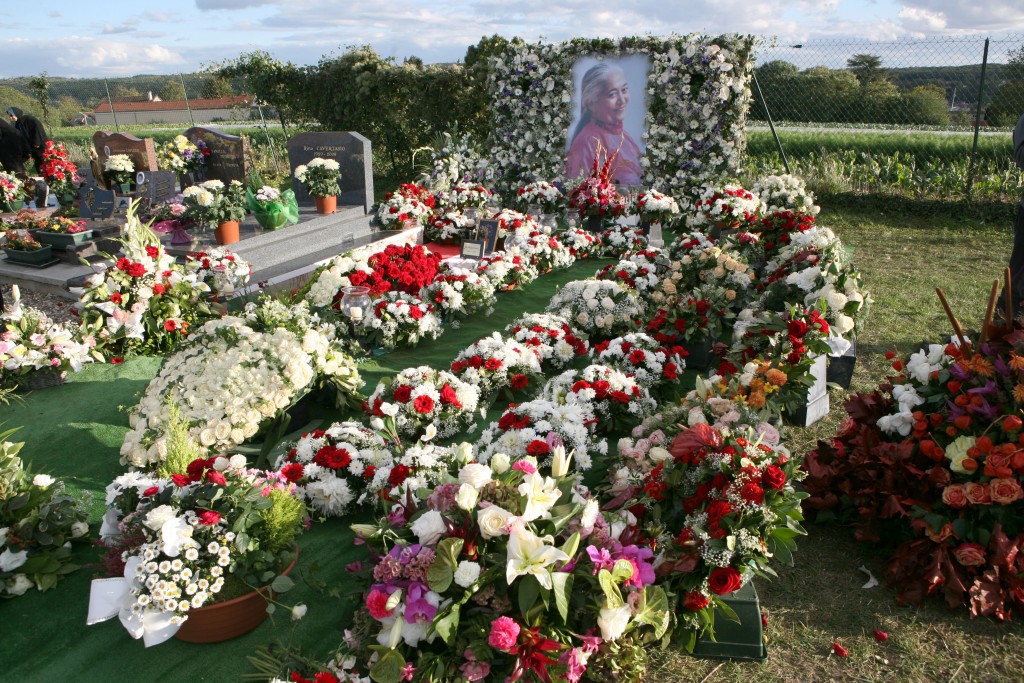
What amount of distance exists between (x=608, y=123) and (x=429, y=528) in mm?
11379

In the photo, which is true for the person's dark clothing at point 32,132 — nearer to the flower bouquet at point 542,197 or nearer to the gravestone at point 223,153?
the gravestone at point 223,153

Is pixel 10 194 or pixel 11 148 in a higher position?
pixel 11 148

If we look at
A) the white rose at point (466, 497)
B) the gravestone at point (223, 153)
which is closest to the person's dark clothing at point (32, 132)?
the gravestone at point (223, 153)

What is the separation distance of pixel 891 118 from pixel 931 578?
15.5 meters

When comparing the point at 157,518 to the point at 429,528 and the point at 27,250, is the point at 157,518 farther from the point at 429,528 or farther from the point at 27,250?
the point at 27,250

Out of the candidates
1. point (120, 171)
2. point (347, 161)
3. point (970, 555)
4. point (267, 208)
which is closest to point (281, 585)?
point (970, 555)

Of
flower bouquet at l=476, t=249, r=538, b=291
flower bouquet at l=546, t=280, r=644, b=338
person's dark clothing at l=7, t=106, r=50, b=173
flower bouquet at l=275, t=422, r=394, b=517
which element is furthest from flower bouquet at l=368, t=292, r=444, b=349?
person's dark clothing at l=7, t=106, r=50, b=173

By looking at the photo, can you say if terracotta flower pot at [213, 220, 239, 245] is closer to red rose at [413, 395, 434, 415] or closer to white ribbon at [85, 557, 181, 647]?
red rose at [413, 395, 434, 415]

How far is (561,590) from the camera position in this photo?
231 centimetres

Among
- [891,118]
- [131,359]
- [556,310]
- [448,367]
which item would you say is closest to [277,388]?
[448,367]

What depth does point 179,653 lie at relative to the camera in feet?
9.20

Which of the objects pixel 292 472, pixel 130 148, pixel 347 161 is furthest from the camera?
pixel 130 148

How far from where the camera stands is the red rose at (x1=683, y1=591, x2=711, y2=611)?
259cm

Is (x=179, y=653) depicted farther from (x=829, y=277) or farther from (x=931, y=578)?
(x=829, y=277)
